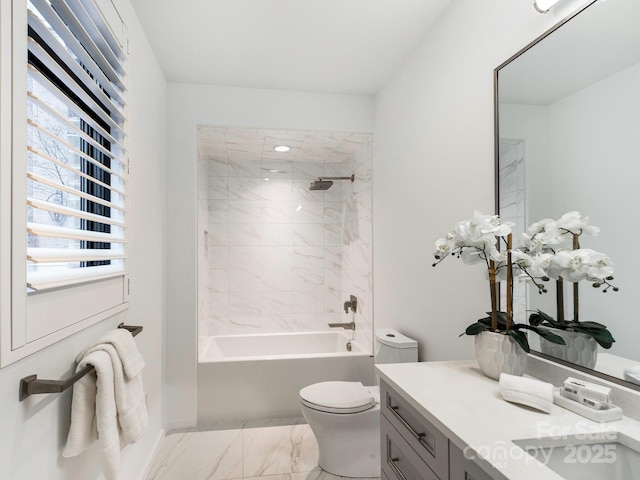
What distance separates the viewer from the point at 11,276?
0.93 metres

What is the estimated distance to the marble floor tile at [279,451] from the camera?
236 cm

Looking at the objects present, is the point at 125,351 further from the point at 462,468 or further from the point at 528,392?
the point at 528,392

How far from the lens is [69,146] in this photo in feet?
3.88

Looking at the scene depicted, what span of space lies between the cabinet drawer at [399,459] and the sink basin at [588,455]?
304 mm

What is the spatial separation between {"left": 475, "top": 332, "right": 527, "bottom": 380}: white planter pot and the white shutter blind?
138 centimetres

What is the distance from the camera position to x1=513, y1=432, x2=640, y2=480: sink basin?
0.96m

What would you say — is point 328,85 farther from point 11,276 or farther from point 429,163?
point 11,276

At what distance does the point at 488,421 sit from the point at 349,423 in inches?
52.0

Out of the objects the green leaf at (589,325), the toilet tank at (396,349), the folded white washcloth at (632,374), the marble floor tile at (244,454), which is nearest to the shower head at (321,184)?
the toilet tank at (396,349)

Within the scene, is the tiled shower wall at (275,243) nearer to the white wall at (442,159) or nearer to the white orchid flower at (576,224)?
the white wall at (442,159)

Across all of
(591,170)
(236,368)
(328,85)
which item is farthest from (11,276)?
(328,85)

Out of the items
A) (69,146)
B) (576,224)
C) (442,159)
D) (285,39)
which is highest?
(285,39)

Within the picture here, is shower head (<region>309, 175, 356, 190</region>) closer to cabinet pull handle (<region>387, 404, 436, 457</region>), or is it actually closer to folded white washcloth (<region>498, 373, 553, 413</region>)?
cabinet pull handle (<region>387, 404, 436, 457</region>)

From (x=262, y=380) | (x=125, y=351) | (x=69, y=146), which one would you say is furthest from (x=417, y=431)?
(x=262, y=380)
